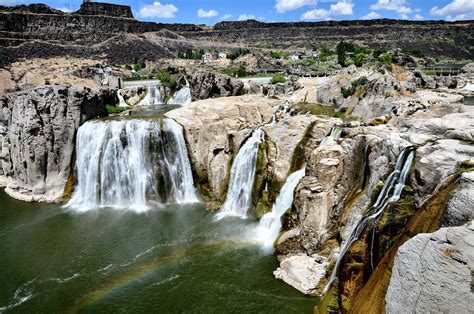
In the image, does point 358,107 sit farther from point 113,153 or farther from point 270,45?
point 270,45

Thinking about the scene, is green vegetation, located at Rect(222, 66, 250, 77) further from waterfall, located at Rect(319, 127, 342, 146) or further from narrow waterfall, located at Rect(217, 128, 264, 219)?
waterfall, located at Rect(319, 127, 342, 146)

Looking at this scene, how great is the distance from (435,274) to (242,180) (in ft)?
49.1

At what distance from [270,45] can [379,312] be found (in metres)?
110

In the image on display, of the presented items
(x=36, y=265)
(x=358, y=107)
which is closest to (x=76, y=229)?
(x=36, y=265)

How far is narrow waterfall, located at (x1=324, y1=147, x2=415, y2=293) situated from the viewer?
1197cm

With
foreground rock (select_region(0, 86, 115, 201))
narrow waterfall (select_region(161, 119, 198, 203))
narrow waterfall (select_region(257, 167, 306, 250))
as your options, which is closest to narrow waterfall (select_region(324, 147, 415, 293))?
narrow waterfall (select_region(257, 167, 306, 250))

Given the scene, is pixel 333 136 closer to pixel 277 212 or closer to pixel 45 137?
pixel 277 212

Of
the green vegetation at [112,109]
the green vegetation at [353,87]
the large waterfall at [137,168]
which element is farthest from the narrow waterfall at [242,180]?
the green vegetation at [112,109]

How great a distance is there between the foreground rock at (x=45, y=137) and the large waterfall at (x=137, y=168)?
7.07 feet

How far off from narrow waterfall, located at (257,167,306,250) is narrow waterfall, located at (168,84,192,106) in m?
20.6

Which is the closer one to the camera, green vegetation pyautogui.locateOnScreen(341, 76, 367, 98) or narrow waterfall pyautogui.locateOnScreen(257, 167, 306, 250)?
narrow waterfall pyautogui.locateOnScreen(257, 167, 306, 250)

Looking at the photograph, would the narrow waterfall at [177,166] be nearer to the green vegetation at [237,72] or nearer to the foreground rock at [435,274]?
the foreground rock at [435,274]

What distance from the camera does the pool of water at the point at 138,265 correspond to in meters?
14.6

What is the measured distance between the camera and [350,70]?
2950cm
